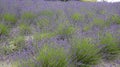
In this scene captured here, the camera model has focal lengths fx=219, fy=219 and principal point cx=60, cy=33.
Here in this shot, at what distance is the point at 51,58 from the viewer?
230 centimetres

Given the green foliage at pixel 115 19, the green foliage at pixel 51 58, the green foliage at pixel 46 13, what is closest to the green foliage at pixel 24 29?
the green foliage at pixel 46 13

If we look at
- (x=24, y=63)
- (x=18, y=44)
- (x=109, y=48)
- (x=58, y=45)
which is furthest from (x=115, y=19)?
(x=24, y=63)

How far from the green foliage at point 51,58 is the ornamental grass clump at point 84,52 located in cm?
29

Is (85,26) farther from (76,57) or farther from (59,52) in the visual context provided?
(59,52)

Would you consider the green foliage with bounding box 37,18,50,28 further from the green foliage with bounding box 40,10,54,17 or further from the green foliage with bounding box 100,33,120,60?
the green foliage with bounding box 100,33,120,60

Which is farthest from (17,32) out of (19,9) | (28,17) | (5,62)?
(19,9)

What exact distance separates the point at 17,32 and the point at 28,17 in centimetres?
82

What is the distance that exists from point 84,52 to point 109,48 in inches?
19.6

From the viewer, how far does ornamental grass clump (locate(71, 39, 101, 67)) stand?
103 inches

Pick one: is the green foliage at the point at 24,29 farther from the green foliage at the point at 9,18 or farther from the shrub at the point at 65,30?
the shrub at the point at 65,30

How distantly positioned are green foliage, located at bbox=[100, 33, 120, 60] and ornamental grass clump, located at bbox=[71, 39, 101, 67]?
301 mm

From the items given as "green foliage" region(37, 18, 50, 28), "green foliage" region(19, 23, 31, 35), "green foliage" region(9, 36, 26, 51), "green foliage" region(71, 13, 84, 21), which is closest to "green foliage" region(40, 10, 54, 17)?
"green foliage" region(71, 13, 84, 21)

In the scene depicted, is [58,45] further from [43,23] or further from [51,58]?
[43,23]

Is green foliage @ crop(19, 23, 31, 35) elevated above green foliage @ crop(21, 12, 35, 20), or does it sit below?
below
